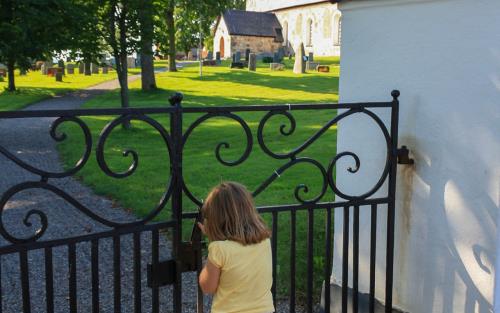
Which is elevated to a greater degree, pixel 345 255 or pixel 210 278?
pixel 210 278

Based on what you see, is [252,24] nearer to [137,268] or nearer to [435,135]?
[435,135]

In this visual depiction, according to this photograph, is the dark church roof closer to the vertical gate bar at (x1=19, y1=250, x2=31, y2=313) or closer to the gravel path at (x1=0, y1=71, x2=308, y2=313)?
the gravel path at (x1=0, y1=71, x2=308, y2=313)

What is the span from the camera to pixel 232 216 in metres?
2.80

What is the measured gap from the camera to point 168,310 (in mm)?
5125

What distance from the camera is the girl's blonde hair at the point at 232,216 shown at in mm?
2807

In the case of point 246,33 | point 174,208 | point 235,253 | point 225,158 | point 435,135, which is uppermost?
point 246,33

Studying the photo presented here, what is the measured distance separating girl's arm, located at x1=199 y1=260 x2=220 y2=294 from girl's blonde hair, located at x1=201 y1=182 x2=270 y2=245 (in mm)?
137

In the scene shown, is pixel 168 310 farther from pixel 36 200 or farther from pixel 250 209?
pixel 36 200

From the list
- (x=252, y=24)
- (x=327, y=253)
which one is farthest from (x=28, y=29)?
(x=252, y=24)

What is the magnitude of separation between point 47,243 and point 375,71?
7.51ft

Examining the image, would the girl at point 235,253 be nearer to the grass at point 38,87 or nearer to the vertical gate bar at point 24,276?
the vertical gate bar at point 24,276

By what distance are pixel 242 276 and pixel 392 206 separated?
135cm

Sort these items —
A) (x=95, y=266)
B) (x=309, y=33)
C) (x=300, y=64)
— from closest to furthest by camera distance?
1. (x=95, y=266)
2. (x=300, y=64)
3. (x=309, y=33)

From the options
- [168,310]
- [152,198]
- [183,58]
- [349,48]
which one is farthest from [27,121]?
[183,58]
